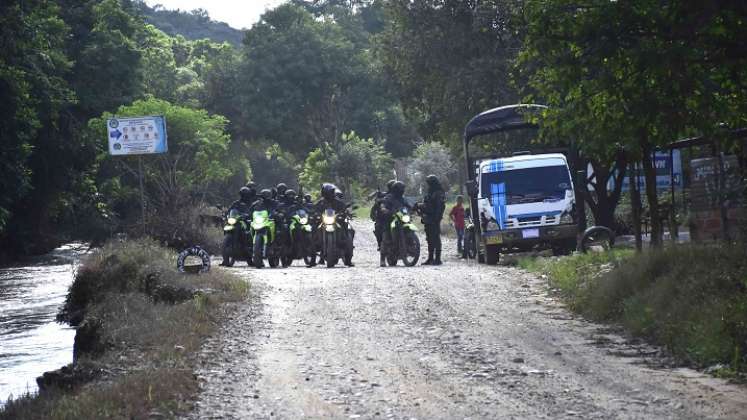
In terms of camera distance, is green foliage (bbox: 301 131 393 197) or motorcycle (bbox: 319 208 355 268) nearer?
motorcycle (bbox: 319 208 355 268)

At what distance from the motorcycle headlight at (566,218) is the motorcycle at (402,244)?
3.16m

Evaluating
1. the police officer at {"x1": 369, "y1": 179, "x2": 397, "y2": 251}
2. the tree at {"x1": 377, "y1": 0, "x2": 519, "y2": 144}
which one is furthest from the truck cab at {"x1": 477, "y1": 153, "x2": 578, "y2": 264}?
the tree at {"x1": 377, "y1": 0, "x2": 519, "y2": 144}

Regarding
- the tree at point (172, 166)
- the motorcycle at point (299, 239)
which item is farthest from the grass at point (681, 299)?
the tree at point (172, 166)

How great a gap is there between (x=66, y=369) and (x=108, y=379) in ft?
3.03

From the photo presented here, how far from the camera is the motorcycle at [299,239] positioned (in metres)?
26.1

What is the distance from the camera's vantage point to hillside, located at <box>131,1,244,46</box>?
143 m

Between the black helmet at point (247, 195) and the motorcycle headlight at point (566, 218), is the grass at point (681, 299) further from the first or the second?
the black helmet at point (247, 195)

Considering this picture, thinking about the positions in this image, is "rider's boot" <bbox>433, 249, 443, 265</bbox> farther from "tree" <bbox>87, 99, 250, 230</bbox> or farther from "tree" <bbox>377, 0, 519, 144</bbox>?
"tree" <bbox>87, 99, 250, 230</bbox>

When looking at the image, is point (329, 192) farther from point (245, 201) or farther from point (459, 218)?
point (459, 218)

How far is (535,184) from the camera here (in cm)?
2373

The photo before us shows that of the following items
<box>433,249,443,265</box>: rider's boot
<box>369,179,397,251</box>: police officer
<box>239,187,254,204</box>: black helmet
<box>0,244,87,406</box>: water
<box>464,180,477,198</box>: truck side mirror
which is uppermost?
<box>239,187,254,204</box>: black helmet

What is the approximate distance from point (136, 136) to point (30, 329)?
15.4 m

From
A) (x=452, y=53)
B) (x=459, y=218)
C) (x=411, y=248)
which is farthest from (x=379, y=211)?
(x=452, y=53)

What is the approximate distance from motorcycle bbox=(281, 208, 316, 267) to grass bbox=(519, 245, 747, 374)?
1035 cm
